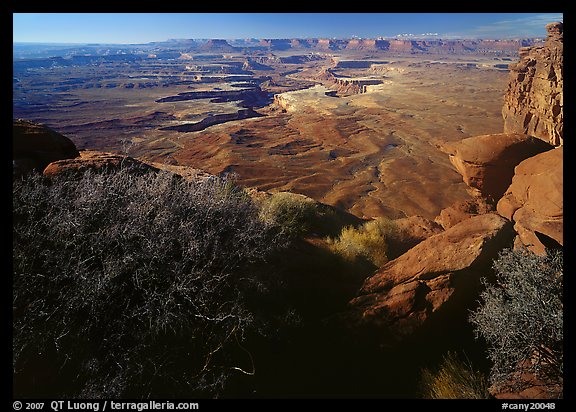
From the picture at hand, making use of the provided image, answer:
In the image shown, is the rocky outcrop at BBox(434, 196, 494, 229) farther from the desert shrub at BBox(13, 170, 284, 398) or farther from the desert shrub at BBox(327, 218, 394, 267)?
the desert shrub at BBox(13, 170, 284, 398)

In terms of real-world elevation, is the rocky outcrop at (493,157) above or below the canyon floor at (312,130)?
above

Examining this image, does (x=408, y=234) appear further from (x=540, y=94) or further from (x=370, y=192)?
(x=540, y=94)

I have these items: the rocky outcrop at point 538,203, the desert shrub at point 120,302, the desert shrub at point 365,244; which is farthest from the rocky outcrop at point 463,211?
the desert shrub at point 120,302

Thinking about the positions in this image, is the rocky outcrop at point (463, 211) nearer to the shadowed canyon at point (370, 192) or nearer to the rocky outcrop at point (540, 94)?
the shadowed canyon at point (370, 192)

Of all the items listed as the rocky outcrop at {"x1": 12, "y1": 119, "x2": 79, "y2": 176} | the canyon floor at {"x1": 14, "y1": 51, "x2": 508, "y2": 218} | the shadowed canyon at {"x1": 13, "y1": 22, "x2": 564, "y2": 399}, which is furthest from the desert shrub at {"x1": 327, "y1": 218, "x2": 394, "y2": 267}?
the rocky outcrop at {"x1": 12, "y1": 119, "x2": 79, "y2": 176}
